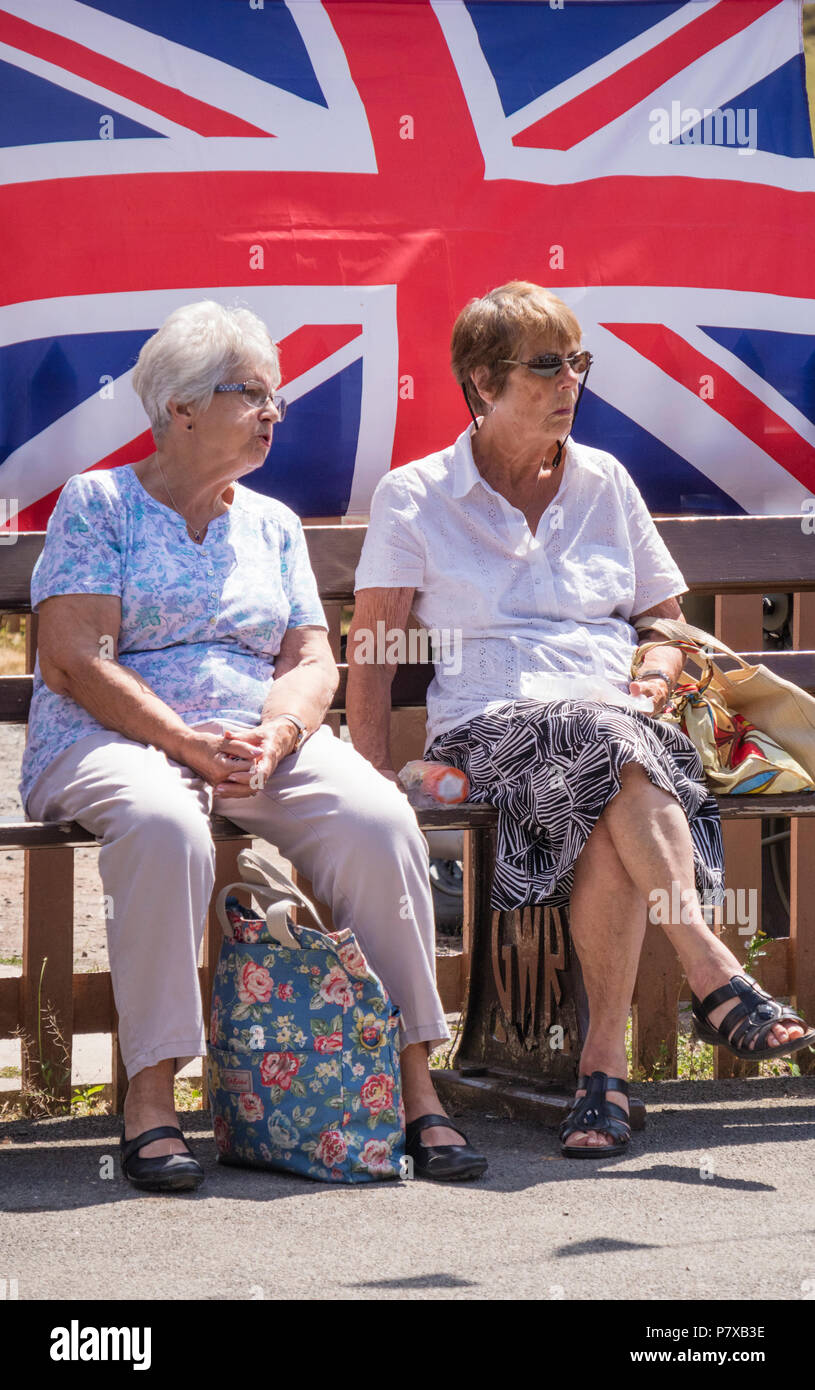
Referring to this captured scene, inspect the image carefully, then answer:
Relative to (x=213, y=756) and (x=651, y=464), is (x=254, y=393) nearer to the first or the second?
(x=213, y=756)

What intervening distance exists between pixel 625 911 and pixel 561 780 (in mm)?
291

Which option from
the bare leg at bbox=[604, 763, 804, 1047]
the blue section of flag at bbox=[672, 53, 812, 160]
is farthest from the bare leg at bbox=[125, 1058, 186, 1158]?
the blue section of flag at bbox=[672, 53, 812, 160]

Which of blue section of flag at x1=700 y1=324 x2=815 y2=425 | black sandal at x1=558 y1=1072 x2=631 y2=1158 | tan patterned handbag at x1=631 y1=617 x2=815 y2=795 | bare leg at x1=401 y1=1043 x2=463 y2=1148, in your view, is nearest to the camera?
bare leg at x1=401 y1=1043 x2=463 y2=1148

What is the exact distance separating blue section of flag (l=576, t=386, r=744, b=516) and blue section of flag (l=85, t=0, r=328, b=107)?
1048mm

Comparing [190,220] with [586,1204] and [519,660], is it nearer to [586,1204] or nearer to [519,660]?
[519,660]

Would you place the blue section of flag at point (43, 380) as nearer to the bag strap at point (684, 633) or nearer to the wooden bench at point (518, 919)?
the wooden bench at point (518, 919)

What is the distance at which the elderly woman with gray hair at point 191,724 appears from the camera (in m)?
2.92

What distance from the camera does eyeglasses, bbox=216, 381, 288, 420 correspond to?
11.1ft

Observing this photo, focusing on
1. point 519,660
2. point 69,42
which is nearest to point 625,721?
point 519,660

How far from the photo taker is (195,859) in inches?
116

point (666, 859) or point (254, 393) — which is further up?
point (254, 393)

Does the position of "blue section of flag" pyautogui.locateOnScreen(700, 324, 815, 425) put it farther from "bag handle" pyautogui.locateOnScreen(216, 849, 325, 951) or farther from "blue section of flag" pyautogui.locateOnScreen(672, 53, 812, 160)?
"bag handle" pyautogui.locateOnScreen(216, 849, 325, 951)

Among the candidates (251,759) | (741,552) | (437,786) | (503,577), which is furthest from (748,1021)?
(741,552)

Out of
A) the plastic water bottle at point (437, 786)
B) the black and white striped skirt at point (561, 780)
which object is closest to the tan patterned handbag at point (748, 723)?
the black and white striped skirt at point (561, 780)
